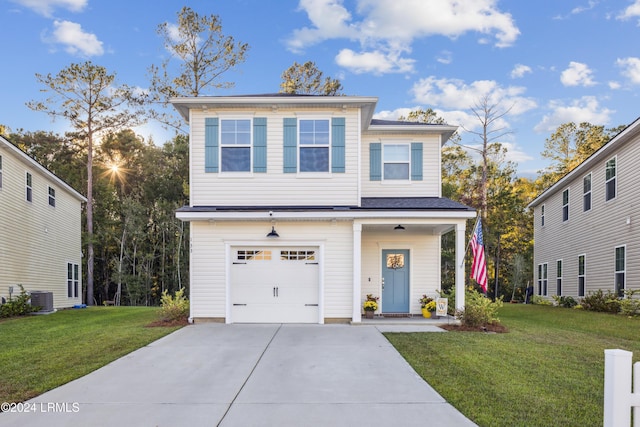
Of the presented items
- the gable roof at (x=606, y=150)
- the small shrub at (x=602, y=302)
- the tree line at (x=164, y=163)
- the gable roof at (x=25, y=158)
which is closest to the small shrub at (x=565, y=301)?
the small shrub at (x=602, y=302)

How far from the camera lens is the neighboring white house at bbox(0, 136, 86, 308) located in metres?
15.1

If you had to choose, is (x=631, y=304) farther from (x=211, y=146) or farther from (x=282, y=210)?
(x=211, y=146)

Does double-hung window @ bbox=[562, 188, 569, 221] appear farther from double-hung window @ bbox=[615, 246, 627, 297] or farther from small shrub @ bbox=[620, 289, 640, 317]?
small shrub @ bbox=[620, 289, 640, 317]

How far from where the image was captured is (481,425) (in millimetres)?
4680

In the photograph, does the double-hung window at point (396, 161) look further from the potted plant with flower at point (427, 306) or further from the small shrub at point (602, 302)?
the small shrub at point (602, 302)

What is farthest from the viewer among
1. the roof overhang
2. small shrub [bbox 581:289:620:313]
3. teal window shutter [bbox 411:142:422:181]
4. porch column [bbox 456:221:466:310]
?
small shrub [bbox 581:289:620:313]

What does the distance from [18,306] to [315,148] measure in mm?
11095

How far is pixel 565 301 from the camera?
19.0 meters

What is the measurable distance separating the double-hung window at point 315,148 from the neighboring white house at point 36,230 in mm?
9538

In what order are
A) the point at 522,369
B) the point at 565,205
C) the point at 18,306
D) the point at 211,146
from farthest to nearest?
the point at 565,205, the point at 18,306, the point at 211,146, the point at 522,369

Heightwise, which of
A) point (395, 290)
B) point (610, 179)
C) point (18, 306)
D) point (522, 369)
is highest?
point (610, 179)

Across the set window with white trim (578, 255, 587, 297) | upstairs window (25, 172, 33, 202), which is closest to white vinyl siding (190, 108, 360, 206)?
upstairs window (25, 172, 33, 202)

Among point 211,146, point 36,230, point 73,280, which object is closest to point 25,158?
point 36,230

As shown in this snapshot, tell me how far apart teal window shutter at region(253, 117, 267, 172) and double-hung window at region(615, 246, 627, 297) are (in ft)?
38.9
